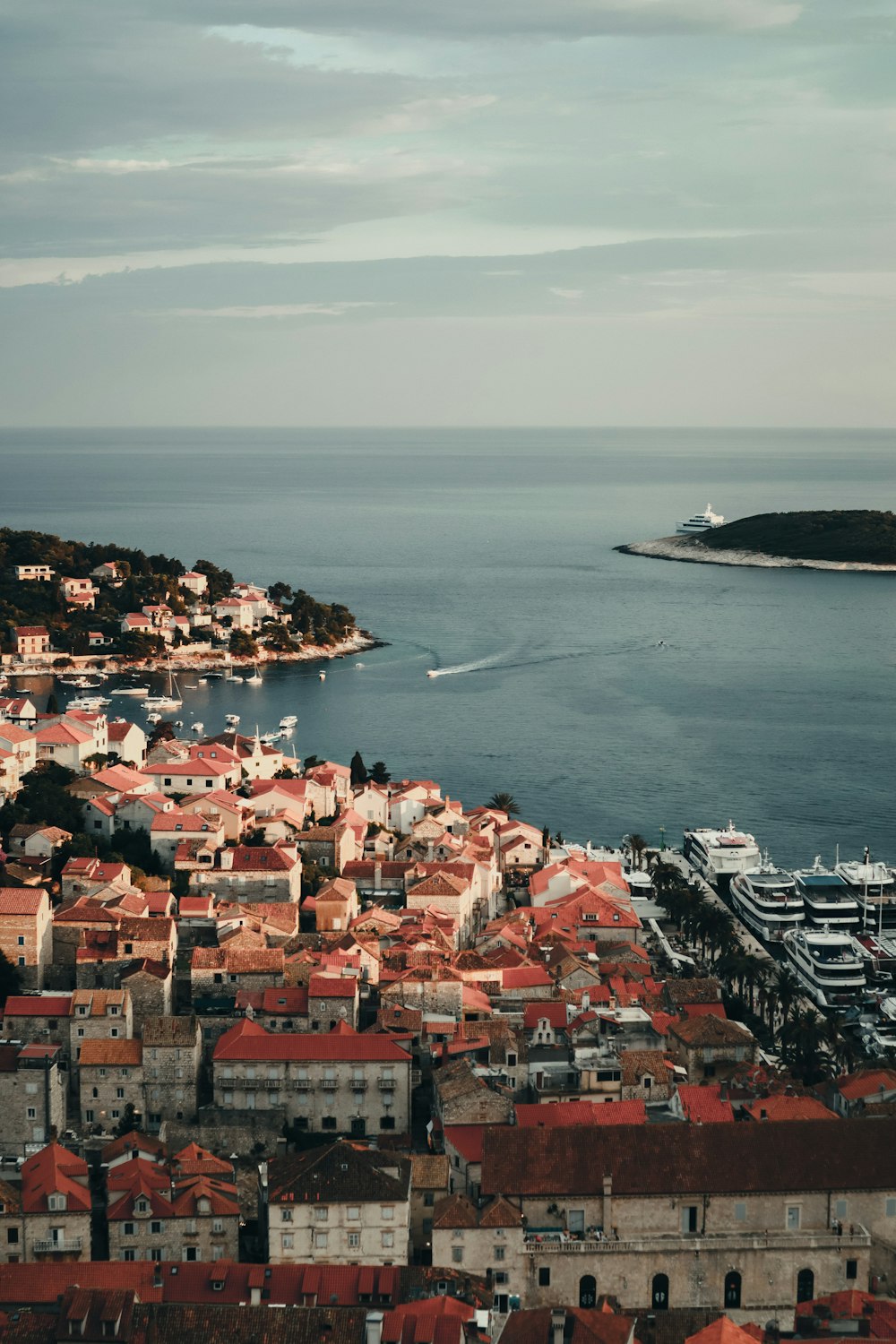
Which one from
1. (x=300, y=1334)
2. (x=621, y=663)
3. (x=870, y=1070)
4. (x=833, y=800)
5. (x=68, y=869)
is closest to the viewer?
(x=300, y=1334)

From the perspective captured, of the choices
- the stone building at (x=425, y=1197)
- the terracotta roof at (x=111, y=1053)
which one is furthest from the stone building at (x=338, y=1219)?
the terracotta roof at (x=111, y=1053)

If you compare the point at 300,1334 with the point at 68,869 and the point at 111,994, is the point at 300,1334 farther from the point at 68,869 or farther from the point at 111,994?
the point at 68,869

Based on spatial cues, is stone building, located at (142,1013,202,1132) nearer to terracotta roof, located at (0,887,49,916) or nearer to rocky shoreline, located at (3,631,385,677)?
terracotta roof, located at (0,887,49,916)

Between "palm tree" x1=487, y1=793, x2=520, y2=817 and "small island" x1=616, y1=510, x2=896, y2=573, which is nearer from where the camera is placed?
"palm tree" x1=487, y1=793, x2=520, y2=817

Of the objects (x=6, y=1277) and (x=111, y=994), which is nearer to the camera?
(x=6, y=1277)

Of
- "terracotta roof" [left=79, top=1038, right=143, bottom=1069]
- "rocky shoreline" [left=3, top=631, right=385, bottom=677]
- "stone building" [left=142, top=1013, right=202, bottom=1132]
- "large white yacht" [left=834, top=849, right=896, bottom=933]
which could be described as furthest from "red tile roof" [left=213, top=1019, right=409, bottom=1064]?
"rocky shoreline" [left=3, top=631, right=385, bottom=677]

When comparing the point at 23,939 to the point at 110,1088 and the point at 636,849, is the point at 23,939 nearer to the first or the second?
the point at 110,1088

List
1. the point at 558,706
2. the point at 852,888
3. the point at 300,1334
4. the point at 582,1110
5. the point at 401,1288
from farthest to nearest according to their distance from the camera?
the point at 558,706 → the point at 852,888 → the point at 582,1110 → the point at 401,1288 → the point at 300,1334

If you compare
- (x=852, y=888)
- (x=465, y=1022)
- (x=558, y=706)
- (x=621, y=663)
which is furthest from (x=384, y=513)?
(x=465, y=1022)
